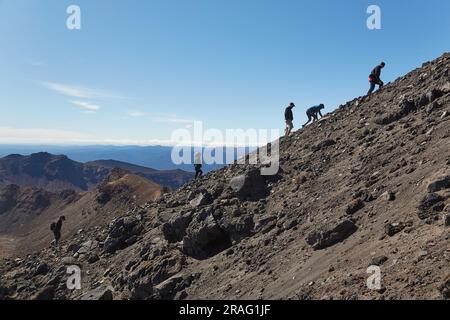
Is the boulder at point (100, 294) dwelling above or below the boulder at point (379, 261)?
below

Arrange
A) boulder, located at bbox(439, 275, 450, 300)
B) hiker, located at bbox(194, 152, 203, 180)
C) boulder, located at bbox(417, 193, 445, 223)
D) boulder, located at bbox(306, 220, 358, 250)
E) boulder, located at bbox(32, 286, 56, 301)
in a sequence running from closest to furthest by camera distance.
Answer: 1. boulder, located at bbox(439, 275, 450, 300)
2. boulder, located at bbox(417, 193, 445, 223)
3. boulder, located at bbox(306, 220, 358, 250)
4. boulder, located at bbox(32, 286, 56, 301)
5. hiker, located at bbox(194, 152, 203, 180)

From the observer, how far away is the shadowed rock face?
11.3 metres

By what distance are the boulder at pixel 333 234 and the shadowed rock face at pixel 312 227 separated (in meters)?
0.04

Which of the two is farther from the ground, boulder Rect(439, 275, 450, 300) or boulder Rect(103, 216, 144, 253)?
boulder Rect(439, 275, 450, 300)

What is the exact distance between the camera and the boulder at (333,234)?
1370 centimetres

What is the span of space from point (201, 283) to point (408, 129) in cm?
1205

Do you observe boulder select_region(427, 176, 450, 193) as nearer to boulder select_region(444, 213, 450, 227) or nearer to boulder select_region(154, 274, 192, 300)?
boulder select_region(444, 213, 450, 227)

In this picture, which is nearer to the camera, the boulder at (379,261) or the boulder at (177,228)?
the boulder at (379,261)

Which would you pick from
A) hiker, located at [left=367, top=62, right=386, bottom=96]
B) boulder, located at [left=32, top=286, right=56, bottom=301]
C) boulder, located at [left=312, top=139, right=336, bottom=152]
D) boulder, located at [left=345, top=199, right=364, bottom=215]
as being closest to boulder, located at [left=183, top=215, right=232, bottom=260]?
boulder, located at [left=345, top=199, right=364, bottom=215]

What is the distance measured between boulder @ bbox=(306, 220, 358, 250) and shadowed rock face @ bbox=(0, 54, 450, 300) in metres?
0.04

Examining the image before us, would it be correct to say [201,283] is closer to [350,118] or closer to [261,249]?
[261,249]

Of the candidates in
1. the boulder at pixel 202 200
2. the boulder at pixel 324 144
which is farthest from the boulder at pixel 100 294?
the boulder at pixel 324 144

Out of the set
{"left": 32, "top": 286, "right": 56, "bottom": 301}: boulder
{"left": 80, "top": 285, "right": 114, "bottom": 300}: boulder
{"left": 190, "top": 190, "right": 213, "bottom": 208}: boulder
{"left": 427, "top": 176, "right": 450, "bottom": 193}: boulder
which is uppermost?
{"left": 427, "top": 176, "right": 450, "bottom": 193}: boulder

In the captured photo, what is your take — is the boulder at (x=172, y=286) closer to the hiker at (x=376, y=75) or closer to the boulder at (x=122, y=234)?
the boulder at (x=122, y=234)
